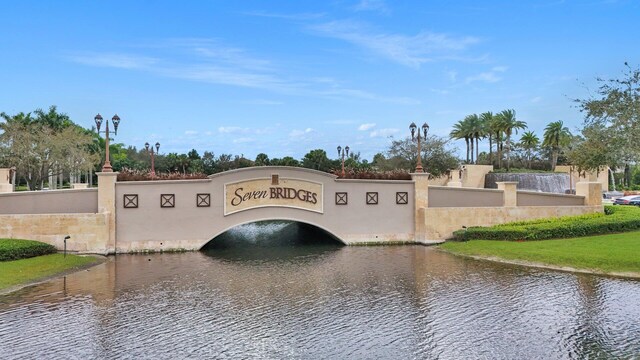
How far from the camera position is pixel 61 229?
24734 mm

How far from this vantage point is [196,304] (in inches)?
606

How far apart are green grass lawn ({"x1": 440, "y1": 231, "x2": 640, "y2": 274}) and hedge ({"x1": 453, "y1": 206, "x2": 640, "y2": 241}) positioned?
0.62 meters

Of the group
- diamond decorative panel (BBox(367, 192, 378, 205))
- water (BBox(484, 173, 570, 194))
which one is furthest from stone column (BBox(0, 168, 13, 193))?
water (BBox(484, 173, 570, 194))

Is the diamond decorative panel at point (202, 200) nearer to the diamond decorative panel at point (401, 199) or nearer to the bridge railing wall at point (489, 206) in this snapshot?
the diamond decorative panel at point (401, 199)

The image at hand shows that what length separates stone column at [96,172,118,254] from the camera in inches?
1021

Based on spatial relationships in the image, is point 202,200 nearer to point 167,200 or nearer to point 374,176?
point 167,200

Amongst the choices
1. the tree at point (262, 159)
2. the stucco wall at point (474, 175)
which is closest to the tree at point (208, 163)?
the tree at point (262, 159)

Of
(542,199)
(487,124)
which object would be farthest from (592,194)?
(487,124)

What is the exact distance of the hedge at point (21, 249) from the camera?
2142cm

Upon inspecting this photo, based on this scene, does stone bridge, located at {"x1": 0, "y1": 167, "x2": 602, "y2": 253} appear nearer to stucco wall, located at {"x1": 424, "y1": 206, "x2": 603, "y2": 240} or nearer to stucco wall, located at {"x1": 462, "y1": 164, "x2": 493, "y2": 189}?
stucco wall, located at {"x1": 424, "y1": 206, "x2": 603, "y2": 240}

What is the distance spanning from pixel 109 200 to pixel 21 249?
494cm

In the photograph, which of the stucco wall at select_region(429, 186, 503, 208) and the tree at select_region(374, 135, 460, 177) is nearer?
the stucco wall at select_region(429, 186, 503, 208)

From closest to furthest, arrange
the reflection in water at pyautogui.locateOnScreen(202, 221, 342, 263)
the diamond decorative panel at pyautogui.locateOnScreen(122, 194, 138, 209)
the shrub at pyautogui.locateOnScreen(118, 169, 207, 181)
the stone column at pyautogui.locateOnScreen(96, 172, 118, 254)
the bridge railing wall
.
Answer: the reflection in water at pyautogui.locateOnScreen(202, 221, 342, 263)
the stone column at pyautogui.locateOnScreen(96, 172, 118, 254)
the diamond decorative panel at pyautogui.locateOnScreen(122, 194, 138, 209)
the shrub at pyautogui.locateOnScreen(118, 169, 207, 181)
the bridge railing wall

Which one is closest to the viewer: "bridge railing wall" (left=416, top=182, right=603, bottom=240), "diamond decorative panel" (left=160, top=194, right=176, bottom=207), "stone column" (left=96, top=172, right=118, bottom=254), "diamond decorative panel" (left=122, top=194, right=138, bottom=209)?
"stone column" (left=96, top=172, right=118, bottom=254)
